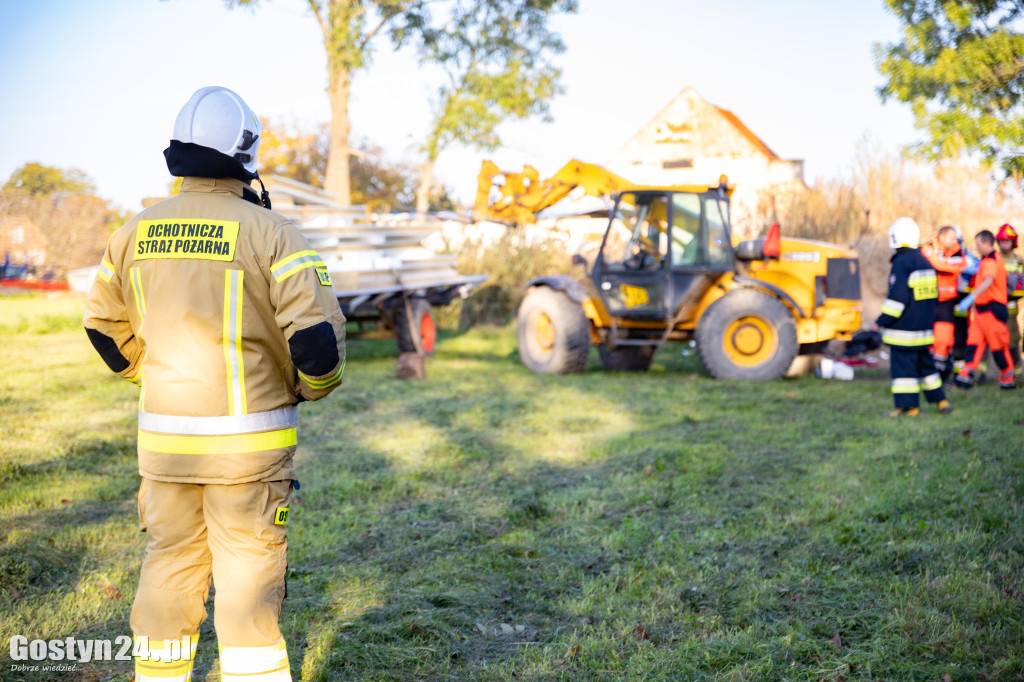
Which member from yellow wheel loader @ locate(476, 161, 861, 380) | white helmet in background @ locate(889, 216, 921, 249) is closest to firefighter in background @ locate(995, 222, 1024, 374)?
yellow wheel loader @ locate(476, 161, 861, 380)

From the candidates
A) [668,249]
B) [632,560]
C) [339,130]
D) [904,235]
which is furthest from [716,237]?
[339,130]

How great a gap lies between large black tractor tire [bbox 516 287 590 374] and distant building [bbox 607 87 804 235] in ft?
68.1

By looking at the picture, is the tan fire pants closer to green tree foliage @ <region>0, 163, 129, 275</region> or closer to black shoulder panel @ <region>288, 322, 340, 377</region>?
black shoulder panel @ <region>288, 322, 340, 377</region>

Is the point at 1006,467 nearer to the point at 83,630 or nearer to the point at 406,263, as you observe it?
the point at 83,630

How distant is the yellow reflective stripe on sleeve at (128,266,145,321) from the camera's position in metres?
2.36

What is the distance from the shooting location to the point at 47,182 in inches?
922

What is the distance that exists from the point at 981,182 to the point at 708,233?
8.58 meters

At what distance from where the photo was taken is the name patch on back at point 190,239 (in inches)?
89.3

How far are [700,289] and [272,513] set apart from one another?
27.3 feet

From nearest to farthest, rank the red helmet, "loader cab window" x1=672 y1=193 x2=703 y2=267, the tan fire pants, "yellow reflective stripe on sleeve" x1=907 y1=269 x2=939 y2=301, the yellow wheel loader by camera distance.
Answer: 1. the tan fire pants
2. "yellow reflective stripe on sleeve" x1=907 y1=269 x2=939 y2=301
3. the red helmet
4. the yellow wheel loader
5. "loader cab window" x1=672 y1=193 x2=703 y2=267

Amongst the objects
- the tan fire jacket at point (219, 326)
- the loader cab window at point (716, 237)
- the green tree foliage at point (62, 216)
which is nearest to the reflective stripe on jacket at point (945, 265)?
the loader cab window at point (716, 237)

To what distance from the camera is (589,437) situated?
7000 mm

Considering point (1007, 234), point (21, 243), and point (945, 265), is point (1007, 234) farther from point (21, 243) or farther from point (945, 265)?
point (21, 243)

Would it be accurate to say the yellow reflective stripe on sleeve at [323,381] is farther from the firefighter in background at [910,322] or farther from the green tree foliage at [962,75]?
the green tree foliage at [962,75]
